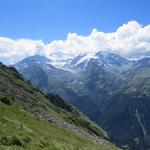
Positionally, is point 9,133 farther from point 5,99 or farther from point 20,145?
point 5,99

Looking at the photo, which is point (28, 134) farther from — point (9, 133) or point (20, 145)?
point (20, 145)

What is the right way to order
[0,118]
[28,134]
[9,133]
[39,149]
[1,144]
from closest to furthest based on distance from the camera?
[1,144]
[39,149]
[9,133]
[28,134]
[0,118]

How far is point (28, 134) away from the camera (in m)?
34.5

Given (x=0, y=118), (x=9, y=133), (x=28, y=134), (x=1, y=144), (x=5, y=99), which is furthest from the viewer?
(x=5, y=99)

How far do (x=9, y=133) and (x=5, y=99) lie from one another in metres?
48.4

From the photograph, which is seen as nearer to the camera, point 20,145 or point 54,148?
point 20,145

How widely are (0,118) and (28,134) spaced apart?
6260mm

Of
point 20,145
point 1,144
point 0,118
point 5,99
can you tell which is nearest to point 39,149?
point 20,145

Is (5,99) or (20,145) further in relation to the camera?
(5,99)

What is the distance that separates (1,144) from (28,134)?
719cm

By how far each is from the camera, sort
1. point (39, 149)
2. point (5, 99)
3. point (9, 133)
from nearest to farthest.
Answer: point (39, 149) → point (9, 133) → point (5, 99)

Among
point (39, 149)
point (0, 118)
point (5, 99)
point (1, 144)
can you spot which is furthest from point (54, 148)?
point (5, 99)

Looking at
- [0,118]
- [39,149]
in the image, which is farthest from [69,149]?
[0,118]

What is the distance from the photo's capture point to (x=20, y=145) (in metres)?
29.0
